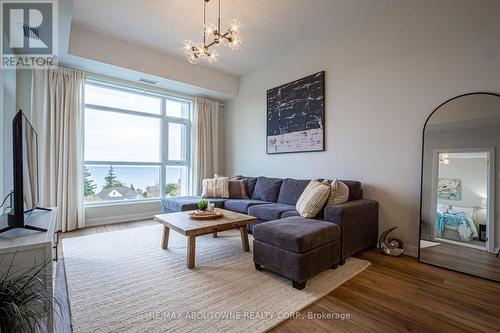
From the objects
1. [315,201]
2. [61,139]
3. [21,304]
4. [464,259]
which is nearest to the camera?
[21,304]

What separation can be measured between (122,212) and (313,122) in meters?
3.75

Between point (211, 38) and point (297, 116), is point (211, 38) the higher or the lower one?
the higher one

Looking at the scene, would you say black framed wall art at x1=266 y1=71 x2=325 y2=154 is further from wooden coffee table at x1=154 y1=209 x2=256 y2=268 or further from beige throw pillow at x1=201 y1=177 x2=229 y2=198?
wooden coffee table at x1=154 y1=209 x2=256 y2=268

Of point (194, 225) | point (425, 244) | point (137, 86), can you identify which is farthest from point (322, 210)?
point (137, 86)

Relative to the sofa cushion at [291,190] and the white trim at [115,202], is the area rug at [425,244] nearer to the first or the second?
the sofa cushion at [291,190]

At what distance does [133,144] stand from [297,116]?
10.3 feet

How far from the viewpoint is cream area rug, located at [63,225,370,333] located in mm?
1548

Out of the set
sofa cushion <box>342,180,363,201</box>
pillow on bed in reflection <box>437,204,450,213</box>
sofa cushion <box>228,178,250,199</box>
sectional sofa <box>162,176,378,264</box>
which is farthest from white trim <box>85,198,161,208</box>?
pillow on bed in reflection <box>437,204,450,213</box>

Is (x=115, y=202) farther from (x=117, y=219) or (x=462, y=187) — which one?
(x=462, y=187)

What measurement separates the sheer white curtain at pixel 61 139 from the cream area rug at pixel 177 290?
113 centimetres

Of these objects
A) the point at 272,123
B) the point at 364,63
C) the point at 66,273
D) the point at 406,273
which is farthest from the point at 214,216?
the point at 364,63

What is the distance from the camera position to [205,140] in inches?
208

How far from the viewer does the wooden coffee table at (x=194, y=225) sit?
2307 mm

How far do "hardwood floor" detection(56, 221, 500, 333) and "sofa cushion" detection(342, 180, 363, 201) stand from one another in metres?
0.90
